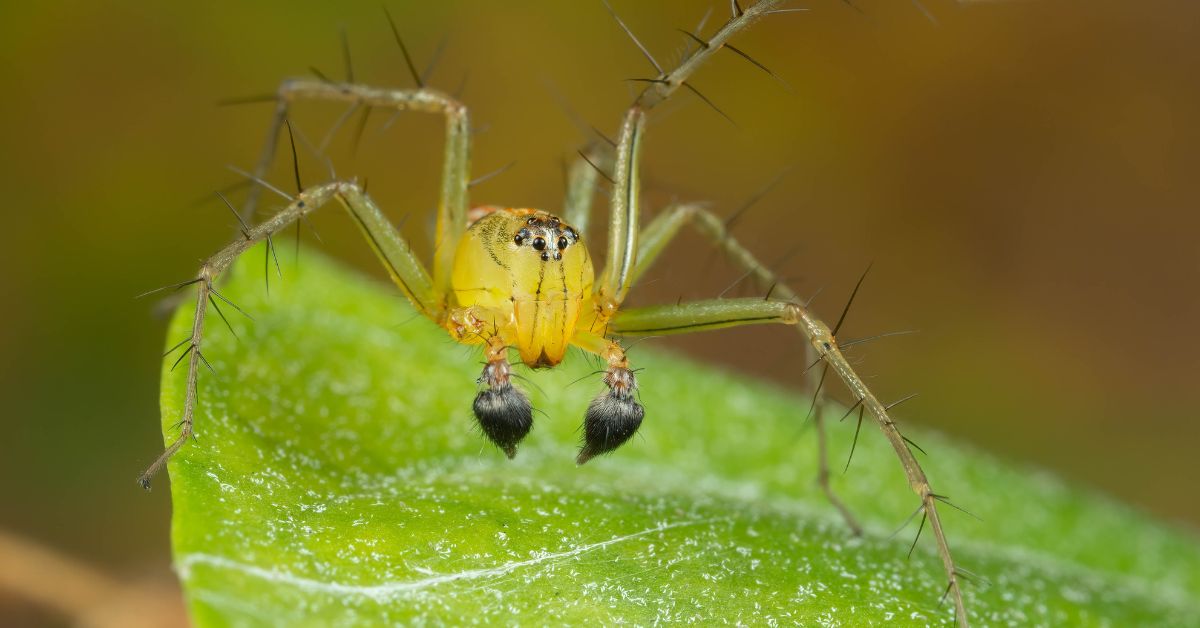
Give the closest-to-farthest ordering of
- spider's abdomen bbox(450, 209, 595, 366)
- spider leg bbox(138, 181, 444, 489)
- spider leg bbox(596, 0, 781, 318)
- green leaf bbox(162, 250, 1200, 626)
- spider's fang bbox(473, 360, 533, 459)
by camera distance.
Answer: green leaf bbox(162, 250, 1200, 626) → spider leg bbox(138, 181, 444, 489) → spider's fang bbox(473, 360, 533, 459) → spider's abdomen bbox(450, 209, 595, 366) → spider leg bbox(596, 0, 781, 318)

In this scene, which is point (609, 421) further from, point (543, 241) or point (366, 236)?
point (366, 236)

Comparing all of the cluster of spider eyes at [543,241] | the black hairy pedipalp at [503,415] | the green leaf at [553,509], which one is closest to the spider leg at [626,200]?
the cluster of spider eyes at [543,241]

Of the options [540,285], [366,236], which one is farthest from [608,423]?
[366,236]

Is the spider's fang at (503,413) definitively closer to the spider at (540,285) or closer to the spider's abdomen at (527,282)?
the spider at (540,285)

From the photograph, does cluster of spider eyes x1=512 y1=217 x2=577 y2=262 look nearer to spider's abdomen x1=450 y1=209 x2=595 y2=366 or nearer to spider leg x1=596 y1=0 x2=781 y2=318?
spider's abdomen x1=450 y1=209 x2=595 y2=366

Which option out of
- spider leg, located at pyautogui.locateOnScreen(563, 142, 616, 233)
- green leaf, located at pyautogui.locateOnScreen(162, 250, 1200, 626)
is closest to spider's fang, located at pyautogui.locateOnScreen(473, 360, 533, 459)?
green leaf, located at pyautogui.locateOnScreen(162, 250, 1200, 626)

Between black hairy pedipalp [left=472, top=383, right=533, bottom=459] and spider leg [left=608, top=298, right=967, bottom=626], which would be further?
black hairy pedipalp [left=472, top=383, right=533, bottom=459]
